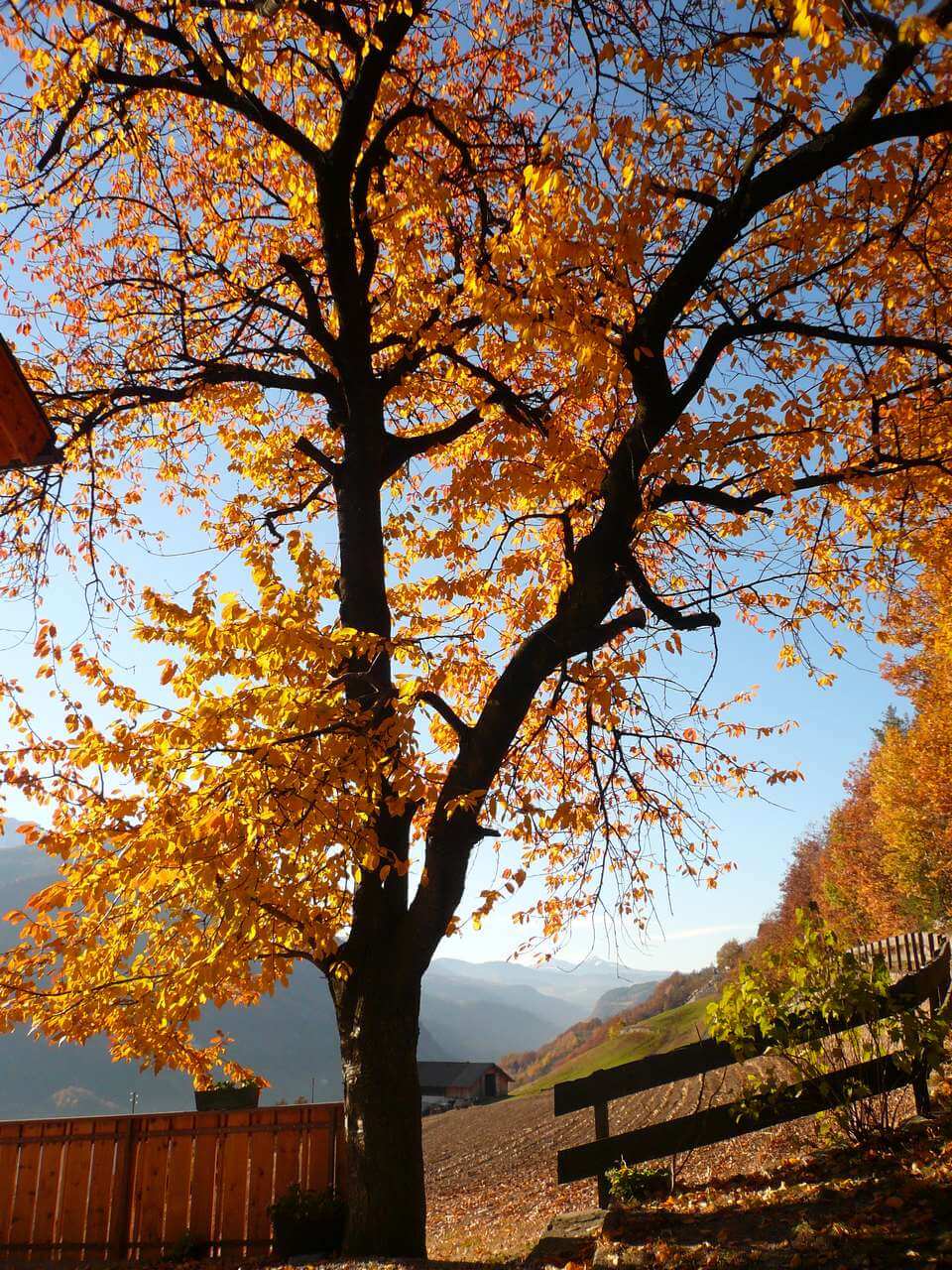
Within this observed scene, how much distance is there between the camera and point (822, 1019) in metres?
5.72

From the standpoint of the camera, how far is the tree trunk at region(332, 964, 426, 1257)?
5.74 meters

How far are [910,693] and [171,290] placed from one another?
92.5 feet

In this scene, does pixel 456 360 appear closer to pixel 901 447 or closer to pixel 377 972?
pixel 901 447

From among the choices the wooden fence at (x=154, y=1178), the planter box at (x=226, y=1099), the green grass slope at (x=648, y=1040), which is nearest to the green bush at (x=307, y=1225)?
the wooden fence at (x=154, y=1178)

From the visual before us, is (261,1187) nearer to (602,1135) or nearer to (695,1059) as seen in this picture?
(602,1135)

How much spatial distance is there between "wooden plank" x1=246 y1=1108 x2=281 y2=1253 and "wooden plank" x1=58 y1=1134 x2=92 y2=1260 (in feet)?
6.79

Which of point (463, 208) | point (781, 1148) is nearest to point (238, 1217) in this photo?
point (781, 1148)

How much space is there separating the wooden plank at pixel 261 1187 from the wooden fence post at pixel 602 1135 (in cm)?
375

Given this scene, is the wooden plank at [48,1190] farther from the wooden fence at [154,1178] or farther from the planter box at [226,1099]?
the planter box at [226,1099]

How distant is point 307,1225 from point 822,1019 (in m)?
4.82

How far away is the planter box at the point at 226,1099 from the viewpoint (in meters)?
9.45

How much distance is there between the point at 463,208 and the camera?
7.81 meters

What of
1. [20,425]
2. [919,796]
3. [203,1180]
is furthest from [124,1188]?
[919,796]

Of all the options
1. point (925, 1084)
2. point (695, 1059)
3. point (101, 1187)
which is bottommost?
point (101, 1187)
